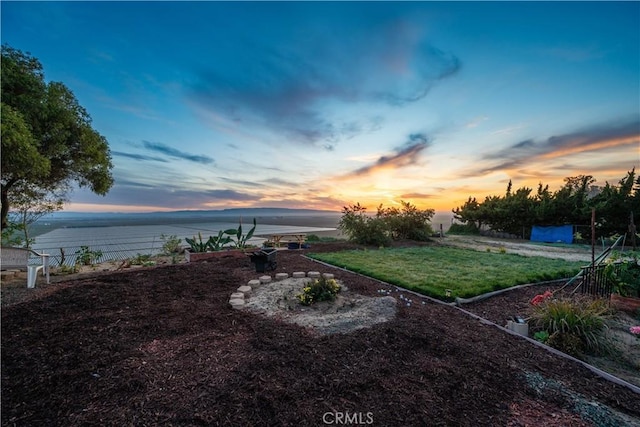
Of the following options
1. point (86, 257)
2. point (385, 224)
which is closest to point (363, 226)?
point (385, 224)

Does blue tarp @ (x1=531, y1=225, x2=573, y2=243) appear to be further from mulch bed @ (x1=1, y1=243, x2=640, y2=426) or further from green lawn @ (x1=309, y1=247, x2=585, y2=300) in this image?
mulch bed @ (x1=1, y1=243, x2=640, y2=426)

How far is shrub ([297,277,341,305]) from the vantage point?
385cm

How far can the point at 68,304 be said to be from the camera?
360 cm

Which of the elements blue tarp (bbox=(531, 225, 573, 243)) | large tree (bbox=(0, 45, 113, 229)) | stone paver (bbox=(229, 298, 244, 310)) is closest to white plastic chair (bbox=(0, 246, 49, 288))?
large tree (bbox=(0, 45, 113, 229))

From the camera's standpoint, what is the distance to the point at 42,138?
4.74 metres

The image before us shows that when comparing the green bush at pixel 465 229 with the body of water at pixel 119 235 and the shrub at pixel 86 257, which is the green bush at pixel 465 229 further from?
the shrub at pixel 86 257

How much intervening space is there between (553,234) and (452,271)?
46.0ft

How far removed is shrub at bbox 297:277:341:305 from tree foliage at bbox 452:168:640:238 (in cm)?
1709

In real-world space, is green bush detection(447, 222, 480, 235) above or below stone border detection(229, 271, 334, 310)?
above

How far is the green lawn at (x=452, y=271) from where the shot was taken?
15.7ft

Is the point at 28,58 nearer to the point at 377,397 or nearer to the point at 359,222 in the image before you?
the point at 377,397

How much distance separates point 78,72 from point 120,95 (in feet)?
4.07

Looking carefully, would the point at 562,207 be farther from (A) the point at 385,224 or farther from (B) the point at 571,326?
(B) the point at 571,326

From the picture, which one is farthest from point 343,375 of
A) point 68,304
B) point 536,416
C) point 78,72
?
point 78,72
